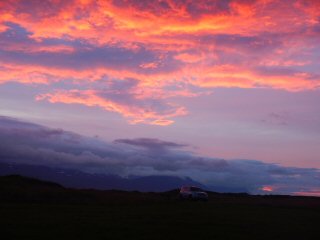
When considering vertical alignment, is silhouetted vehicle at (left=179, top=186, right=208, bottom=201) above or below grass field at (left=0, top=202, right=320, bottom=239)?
above

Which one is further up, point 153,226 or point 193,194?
point 193,194

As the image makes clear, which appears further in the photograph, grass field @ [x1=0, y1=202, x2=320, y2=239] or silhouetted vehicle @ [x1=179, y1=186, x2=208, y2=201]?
silhouetted vehicle @ [x1=179, y1=186, x2=208, y2=201]

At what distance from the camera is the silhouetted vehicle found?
2218 inches

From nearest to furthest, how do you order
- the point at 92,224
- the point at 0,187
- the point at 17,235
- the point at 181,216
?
the point at 17,235 < the point at 92,224 < the point at 181,216 < the point at 0,187

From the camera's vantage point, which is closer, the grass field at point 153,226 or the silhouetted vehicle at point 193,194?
the grass field at point 153,226

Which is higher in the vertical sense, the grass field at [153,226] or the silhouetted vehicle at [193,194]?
the silhouetted vehicle at [193,194]

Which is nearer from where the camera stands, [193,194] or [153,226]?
[153,226]

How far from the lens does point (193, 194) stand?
56688 millimetres

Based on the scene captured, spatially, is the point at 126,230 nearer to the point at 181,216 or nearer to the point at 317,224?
the point at 181,216

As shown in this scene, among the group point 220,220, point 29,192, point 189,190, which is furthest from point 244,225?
point 29,192

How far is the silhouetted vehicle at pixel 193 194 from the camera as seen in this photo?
56.3 metres

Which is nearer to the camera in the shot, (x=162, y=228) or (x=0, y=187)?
(x=162, y=228)

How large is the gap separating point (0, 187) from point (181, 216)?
3790cm

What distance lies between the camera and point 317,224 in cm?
2991
